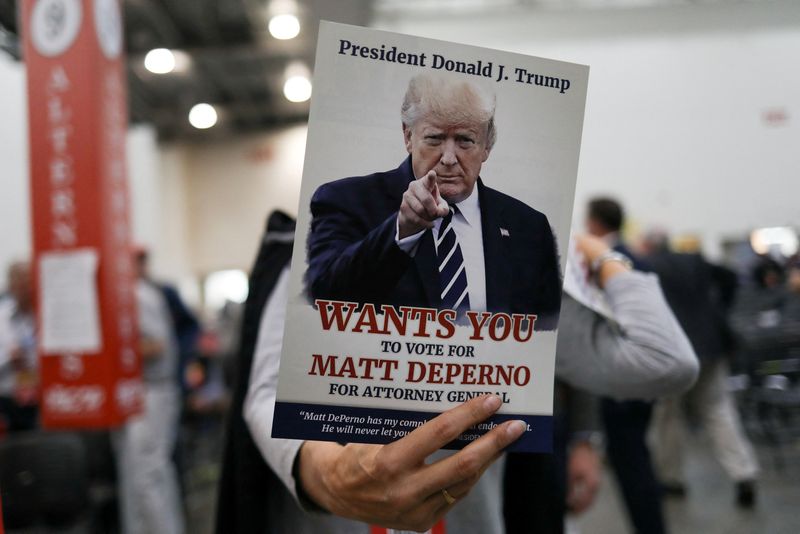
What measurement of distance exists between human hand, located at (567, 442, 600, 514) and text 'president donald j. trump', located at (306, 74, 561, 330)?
4.37 ft

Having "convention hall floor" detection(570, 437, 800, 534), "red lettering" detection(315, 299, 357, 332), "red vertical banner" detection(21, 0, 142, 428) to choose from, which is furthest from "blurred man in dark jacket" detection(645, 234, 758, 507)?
"red lettering" detection(315, 299, 357, 332)

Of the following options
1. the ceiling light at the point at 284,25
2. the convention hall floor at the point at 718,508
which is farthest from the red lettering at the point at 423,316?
the ceiling light at the point at 284,25

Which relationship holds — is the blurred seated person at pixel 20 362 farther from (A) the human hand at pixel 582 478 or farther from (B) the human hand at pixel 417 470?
(B) the human hand at pixel 417 470

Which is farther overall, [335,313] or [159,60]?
[159,60]

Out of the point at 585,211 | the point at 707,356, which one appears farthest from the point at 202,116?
the point at 707,356

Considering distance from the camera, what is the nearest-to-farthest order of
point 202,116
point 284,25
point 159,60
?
1. point 284,25
2. point 159,60
3. point 202,116

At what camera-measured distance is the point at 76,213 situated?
8.46 feet

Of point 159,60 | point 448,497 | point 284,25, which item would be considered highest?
point 284,25

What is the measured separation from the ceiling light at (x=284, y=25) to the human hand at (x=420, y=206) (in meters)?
7.96

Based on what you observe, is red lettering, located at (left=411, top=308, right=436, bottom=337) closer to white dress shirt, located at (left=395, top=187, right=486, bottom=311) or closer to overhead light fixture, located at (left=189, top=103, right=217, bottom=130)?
white dress shirt, located at (left=395, top=187, right=486, bottom=311)

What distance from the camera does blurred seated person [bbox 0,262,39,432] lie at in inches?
132

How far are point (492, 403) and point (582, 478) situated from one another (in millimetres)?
1322

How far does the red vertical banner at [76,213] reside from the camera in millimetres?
2553

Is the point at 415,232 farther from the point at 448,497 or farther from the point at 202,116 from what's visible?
the point at 202,116
